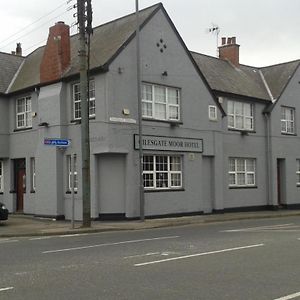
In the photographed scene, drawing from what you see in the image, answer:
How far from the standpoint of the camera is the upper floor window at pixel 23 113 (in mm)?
26570

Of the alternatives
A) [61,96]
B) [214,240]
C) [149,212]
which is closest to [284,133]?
[149,212]

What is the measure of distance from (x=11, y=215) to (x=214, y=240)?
14518mm

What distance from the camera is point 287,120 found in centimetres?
3238

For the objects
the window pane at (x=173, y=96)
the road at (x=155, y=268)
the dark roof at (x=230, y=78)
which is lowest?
the road at (x=155, y=268)

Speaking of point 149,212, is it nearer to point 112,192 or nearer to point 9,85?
point 112,192

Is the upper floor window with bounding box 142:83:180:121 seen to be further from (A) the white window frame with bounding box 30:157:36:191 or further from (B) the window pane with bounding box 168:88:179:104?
(A) the white window frame with bounding box 30:157:36:191

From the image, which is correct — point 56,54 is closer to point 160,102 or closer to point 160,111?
point 160,102

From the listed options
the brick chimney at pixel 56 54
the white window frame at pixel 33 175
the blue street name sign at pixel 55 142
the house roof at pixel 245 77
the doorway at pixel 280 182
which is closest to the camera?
the blue street name sign at pixel 55 142

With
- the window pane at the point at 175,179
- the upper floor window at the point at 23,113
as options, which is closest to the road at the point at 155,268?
the window pane at the point at 175,179

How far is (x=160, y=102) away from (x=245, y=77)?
950 cm

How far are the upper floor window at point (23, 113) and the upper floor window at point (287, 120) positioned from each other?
1469cm

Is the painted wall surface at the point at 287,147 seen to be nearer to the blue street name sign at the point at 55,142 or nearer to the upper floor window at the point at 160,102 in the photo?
the upper floor window at the point at 160,102

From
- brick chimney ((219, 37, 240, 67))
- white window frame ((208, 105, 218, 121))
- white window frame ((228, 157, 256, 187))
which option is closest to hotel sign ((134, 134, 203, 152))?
white window frame ((208, 105, 218, 121))

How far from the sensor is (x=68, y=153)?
23.9 m
